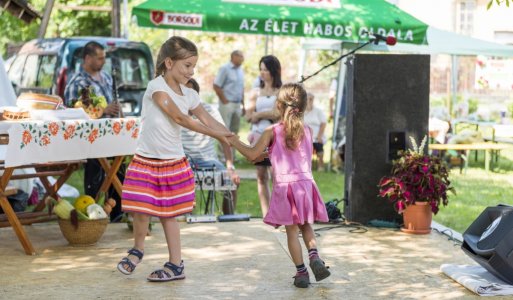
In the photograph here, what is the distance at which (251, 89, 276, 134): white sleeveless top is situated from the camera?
8.93 meters

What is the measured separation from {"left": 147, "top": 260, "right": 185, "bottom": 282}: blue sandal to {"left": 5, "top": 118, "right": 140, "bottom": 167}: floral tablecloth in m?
1.38

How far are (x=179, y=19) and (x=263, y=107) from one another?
12.3 feet

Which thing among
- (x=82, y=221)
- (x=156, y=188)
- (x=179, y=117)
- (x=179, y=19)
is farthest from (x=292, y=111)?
(x=179, y=19)

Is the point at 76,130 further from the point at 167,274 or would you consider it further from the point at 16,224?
the point at 167,274

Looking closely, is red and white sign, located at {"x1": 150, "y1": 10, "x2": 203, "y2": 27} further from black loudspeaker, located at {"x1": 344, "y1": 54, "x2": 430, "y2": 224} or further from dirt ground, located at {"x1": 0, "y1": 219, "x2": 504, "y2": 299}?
dirt ground, located at {"x1": 0, "y1": 219, "x2": 504, "y2": 299}

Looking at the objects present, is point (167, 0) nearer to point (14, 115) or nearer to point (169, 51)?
point (14, 115)

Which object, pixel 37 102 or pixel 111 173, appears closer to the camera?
pixel 37 102

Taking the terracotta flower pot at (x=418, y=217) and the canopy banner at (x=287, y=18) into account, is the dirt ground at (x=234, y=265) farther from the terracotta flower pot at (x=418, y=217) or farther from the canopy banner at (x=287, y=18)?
the canopy banner at (x=287, y=18)

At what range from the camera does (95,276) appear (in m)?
6.62

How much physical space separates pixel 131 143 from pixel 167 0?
4900 millimetres

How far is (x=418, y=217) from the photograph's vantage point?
8430 millimetres

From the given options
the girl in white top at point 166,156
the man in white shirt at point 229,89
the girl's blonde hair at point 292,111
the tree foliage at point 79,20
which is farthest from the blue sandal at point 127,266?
the tree foliage at point 79,20

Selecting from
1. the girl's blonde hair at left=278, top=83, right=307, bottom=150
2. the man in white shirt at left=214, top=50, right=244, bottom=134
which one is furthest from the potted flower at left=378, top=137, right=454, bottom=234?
the man in white shirt at left=214, top=50, right=244, bottom=134

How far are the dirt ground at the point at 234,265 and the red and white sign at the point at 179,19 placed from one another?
411 cm
